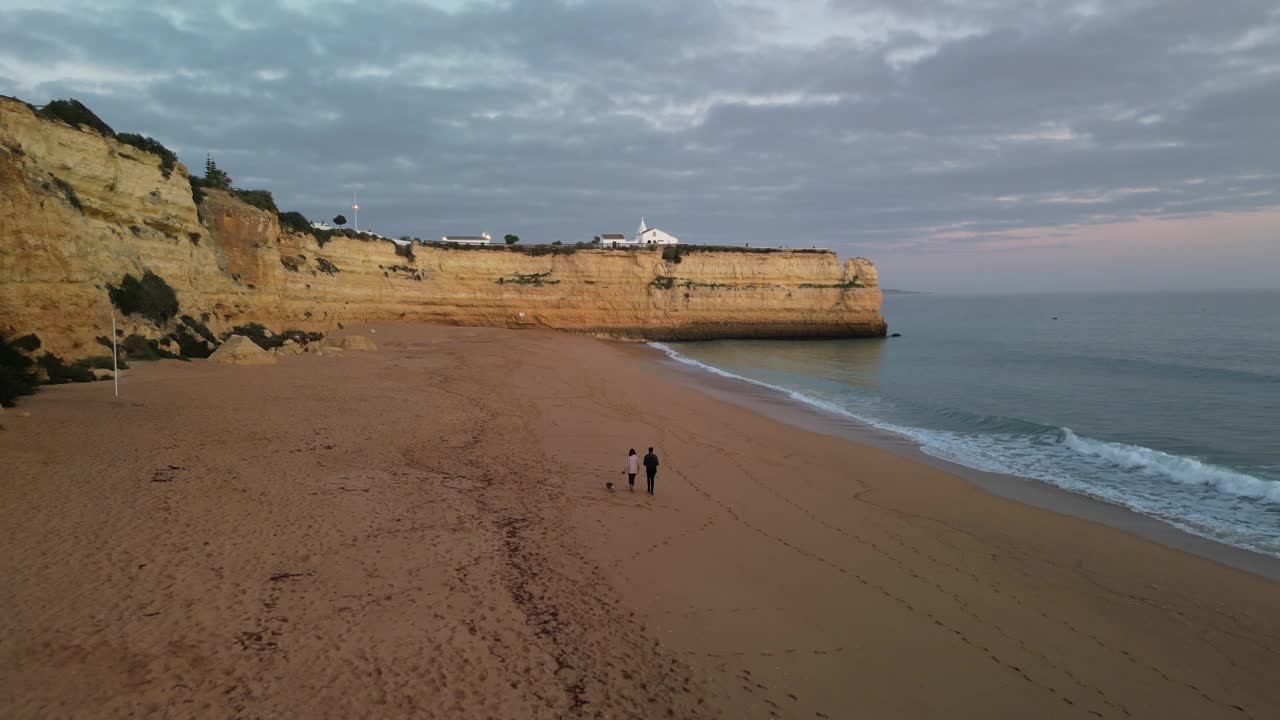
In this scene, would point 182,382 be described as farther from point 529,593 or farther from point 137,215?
point 529,593

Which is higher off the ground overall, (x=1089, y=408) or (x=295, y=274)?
(x=295, y=274)

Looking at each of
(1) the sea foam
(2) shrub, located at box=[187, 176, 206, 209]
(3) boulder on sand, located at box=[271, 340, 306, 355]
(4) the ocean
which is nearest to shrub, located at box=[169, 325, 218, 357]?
(3) boulder on sand, located at box=[271, 340, 306, 355]

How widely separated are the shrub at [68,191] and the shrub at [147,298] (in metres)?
2.23

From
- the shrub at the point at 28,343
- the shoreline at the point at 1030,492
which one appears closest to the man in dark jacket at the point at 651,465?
the shoreline at the point at 1030,492

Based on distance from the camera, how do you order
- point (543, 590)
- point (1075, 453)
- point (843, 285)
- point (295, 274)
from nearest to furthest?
point (543, 590) → point (1075, 453) → point (295, 274) → point (843, 285)

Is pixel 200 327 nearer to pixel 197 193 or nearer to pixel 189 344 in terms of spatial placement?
pixel 189 344

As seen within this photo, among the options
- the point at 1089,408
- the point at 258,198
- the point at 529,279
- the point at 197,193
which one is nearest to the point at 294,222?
the point at 258,198

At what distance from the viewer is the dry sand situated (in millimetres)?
4723

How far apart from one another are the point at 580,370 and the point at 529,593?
725 inches

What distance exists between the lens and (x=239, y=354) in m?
18.5

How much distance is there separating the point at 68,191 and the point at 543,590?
A: 62.9 feet

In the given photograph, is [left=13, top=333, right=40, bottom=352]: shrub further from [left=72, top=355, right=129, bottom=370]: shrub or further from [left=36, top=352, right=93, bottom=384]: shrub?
[left=72, top=355, right=129, bottom=370]: shrub

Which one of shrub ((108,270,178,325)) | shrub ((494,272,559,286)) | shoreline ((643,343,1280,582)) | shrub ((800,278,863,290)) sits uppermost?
shrub ((800,278,863,290))

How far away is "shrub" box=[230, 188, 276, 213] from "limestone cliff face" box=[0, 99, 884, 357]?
192cm
